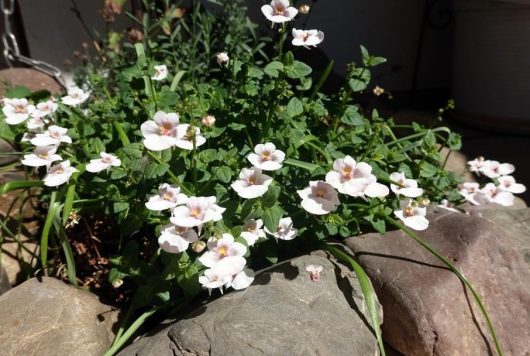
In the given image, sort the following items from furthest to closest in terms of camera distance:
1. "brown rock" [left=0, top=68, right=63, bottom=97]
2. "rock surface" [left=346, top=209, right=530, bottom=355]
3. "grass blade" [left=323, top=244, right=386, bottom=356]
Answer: "brown rock" [left=0, top=68, right=63, bottom=97] → "rock surface" [left=346, top=209, right=530, bottom=355] → "grass blade" [left=323, top=244, right=386, bottom=356]

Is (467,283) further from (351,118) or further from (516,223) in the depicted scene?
(516,223)

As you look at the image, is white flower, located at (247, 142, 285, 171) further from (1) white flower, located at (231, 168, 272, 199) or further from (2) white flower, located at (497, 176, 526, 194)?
(2) white flower, located at (497, 176, 526, 194)

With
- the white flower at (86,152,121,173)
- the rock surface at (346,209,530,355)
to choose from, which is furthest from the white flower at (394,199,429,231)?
the white flower at (86,152,121,173)

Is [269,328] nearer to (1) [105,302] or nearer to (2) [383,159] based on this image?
(1) [105,302]

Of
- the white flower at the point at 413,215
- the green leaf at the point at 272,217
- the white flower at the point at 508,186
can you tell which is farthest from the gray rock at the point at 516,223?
the green leaf at the point at 272,217

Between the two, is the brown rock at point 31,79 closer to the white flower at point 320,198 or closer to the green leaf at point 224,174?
the green leaf at point 224,174

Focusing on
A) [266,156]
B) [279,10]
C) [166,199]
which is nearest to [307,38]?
[279,10]

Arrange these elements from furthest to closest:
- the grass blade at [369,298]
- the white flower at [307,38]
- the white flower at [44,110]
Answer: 1. the white flower at [44,110]
2. the white flower at [307,38]
3. the grass blade at [369,298]
